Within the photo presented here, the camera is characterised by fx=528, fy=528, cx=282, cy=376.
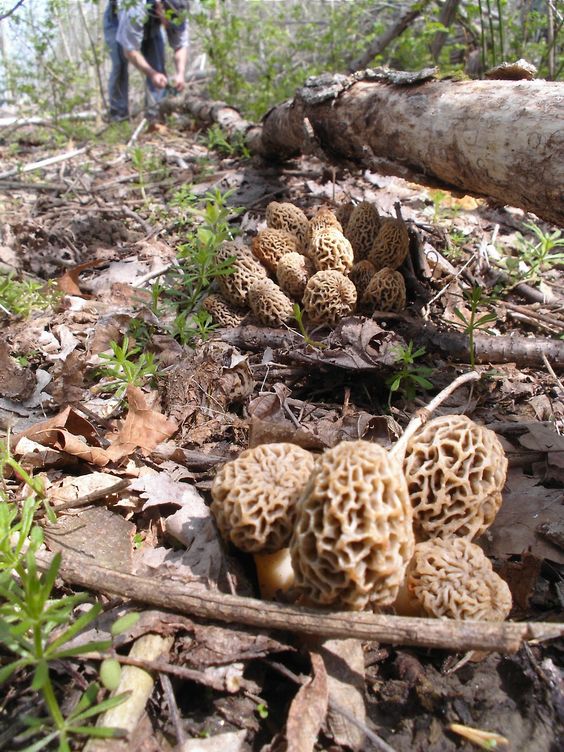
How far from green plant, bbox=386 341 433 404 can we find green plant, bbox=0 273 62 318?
8.80 feet

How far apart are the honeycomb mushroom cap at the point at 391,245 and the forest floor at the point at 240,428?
302 millimetres

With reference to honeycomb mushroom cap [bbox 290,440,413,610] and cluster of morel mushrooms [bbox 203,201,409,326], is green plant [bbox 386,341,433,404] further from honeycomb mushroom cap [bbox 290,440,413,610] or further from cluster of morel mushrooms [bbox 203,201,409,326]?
honeycomb mushroom cap [bbox 290,440,413,610]

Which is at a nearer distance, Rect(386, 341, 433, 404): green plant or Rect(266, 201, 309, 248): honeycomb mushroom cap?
Rect(386, 341, 433, 404): green plant

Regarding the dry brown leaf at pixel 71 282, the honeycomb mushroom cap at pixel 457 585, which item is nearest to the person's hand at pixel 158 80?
the dry brown leaf at pixel 71 282

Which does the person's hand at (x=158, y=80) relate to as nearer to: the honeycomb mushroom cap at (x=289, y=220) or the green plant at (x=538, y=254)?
the honeycomb mushroom cap at (x=289, y=220)

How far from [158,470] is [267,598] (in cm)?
95

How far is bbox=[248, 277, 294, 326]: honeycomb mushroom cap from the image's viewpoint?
12.5 feet

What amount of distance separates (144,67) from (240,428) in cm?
1009

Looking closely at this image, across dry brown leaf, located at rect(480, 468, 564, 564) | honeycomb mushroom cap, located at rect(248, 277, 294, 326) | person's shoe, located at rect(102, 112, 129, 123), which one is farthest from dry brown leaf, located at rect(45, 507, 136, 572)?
person's shoe, located at rect(102, 112, 129, 123)

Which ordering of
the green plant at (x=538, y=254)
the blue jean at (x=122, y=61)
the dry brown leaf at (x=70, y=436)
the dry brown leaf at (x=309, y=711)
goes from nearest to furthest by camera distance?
the dry brown leaf at (x=309, y=711)
the dry brown leaf at (x=70, y=436)
the green plant at (x=538, y=254)
the blue jean at (x=122, y=61)

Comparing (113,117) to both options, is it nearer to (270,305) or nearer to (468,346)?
(270,305)

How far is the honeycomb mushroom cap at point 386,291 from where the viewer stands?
3.80 m

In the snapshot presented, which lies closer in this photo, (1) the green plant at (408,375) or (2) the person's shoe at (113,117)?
(1) the green plant at (408,375)

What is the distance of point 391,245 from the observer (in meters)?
3.98
